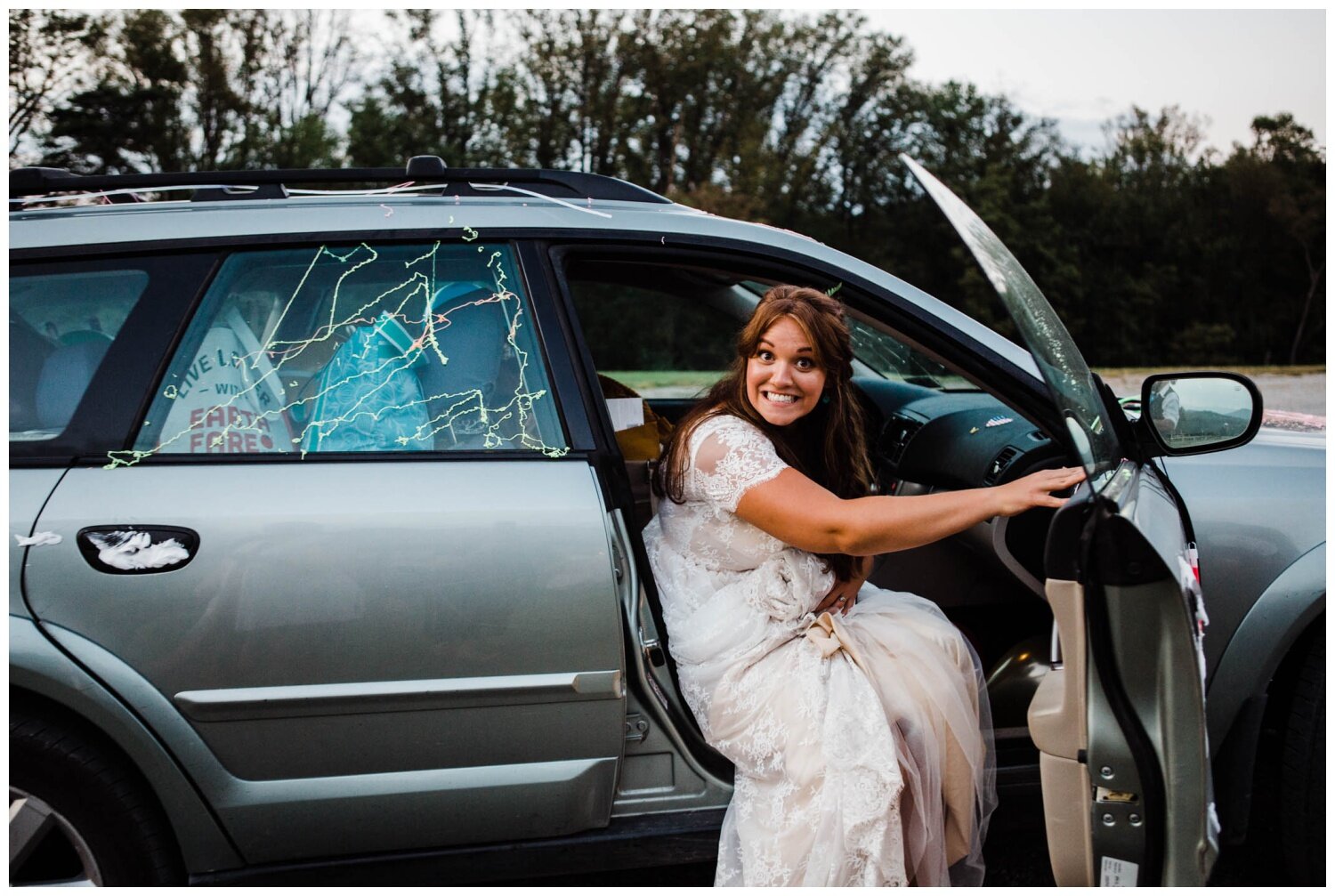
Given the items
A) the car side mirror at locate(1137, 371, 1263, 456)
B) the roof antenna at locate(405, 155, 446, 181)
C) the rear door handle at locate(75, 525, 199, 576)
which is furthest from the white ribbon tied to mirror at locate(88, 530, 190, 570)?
the car side mirror at locate(1137, 371, 1263, 456)

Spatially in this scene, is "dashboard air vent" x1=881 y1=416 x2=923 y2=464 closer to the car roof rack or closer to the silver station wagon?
the silver station wagon

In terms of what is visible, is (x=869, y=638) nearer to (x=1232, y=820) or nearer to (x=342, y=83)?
(x=1232, y=820)

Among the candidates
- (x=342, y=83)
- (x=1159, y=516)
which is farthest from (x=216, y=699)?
(x=342, y=83)

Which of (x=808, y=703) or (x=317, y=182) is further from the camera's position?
(x=317, y=182)

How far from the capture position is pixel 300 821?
1.94 metres

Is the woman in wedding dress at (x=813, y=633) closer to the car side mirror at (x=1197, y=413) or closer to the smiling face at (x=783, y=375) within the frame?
the smiling face at (x=783, y=375)

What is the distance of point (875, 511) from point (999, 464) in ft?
1.94

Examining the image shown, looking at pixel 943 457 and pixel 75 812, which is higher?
pixel 943 457

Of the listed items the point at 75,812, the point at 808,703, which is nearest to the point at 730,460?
the point at 808,703

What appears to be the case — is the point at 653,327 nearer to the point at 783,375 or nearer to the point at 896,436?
the point at 896,436

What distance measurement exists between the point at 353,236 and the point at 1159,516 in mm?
1596

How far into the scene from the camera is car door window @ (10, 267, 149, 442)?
6.24 feet

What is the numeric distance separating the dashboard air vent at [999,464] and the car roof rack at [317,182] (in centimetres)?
101

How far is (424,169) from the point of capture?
2338mm
